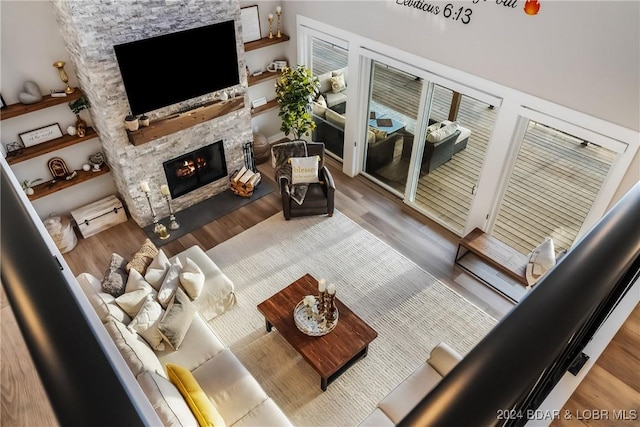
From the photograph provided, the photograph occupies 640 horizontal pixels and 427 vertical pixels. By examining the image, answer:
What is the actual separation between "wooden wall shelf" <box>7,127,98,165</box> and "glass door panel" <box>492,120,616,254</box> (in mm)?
5040

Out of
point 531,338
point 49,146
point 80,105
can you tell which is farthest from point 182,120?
point 531,338

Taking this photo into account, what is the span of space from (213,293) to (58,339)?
4130 mm

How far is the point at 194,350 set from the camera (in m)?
3.91

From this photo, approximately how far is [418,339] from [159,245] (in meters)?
3.32

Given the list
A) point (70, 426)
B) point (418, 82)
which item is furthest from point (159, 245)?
point (70, 426)

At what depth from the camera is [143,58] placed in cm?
486

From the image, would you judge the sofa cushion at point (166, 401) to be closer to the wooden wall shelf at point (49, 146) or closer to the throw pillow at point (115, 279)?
the throw pillow at point (115, 279)

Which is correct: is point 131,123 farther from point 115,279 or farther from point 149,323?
point 149,323

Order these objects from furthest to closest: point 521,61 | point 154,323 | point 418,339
→ point 418,339, point 521,61, point 154,323

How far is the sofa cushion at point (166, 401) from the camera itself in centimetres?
296

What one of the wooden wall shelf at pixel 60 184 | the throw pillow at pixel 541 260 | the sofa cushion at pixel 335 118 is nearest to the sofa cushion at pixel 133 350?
the wooden wall shelf at pixel 60 184

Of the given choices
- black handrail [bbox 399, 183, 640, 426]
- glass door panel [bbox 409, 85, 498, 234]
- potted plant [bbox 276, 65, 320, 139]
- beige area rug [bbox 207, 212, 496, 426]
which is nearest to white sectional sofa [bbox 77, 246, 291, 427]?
beige area rug [bbox 207, 212, 496, 426]

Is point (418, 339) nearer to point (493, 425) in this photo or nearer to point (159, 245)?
point (159, 245)

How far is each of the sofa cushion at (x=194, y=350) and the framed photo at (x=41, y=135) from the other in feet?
9.57
